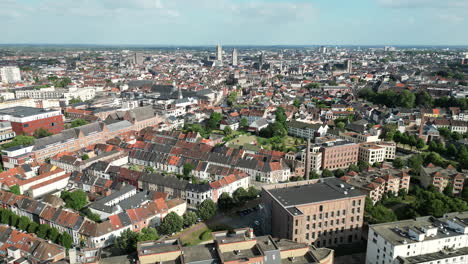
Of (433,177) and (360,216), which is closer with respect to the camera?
(360,216)

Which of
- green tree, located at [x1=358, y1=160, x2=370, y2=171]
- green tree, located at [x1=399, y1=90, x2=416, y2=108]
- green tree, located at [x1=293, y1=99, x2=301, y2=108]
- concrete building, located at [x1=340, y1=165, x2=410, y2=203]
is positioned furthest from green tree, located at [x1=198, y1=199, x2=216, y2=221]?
green tree, located at [x1=399, y1=90, x2=416, y2=108]

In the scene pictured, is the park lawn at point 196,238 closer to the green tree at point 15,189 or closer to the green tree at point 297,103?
the green tree at point 15,189

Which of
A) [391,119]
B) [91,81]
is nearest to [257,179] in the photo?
[391,119]

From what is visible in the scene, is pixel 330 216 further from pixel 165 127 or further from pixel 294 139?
pixel 165 127

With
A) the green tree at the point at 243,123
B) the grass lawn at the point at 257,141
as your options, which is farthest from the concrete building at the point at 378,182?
the green tree at the point at 243,123

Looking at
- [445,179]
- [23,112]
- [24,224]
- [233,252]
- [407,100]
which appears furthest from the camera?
[407,100]

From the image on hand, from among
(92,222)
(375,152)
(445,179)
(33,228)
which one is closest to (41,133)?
(33,228)

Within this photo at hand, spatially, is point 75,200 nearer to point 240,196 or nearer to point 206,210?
point 206,210
